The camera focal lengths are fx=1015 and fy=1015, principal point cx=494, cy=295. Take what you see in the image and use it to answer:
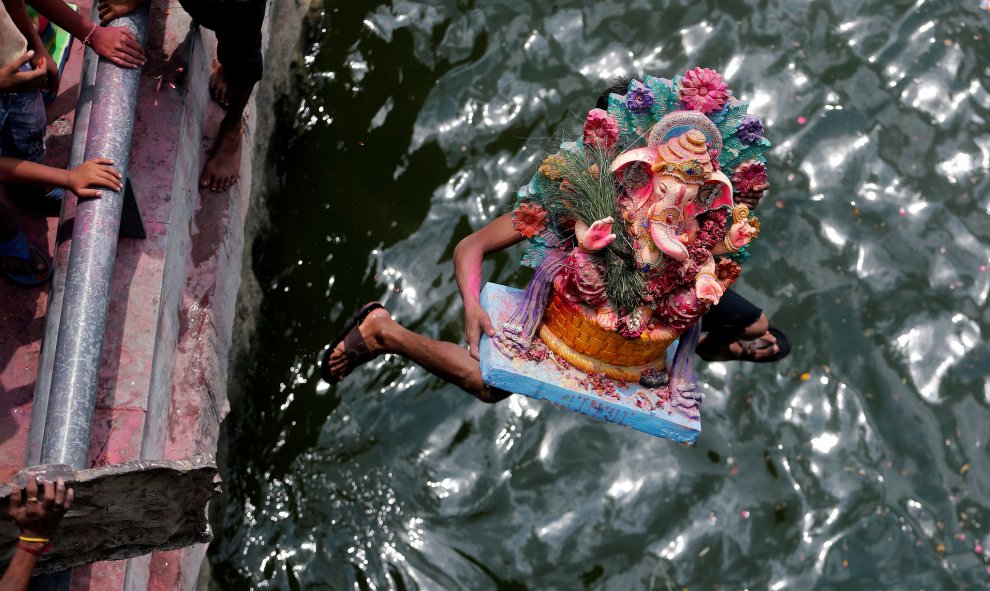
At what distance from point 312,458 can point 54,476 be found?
223 cm

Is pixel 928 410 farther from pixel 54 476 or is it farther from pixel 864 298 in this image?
pixel 54 476

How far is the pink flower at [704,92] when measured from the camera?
162 inches

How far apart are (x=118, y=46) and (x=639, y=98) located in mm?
2317

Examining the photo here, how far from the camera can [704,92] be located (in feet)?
13.6

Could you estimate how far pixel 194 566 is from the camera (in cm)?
491

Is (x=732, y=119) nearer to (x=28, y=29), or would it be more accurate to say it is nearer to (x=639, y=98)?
(x=639, y=98)

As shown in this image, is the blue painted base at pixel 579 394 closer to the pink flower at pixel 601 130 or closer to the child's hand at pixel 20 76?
the pink flower at pixel 601 130

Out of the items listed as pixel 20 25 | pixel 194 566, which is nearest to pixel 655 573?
pixel 194 566

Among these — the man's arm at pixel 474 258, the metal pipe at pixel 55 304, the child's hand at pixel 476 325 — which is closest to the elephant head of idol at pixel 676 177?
the man's arm at pixel 474 258

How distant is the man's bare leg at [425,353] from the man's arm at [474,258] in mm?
199

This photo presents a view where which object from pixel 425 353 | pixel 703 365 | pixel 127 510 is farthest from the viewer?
pixel 703 365

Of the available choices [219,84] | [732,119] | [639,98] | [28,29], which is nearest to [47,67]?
[28,29]

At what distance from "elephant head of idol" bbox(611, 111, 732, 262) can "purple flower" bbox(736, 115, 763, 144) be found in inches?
4.8

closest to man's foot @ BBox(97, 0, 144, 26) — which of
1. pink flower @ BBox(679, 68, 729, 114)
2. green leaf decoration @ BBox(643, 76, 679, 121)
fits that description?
green leaf decoration @ BBox(643, 76, 679, 121)
